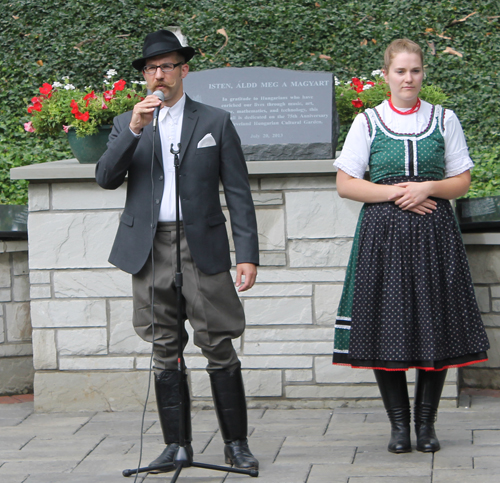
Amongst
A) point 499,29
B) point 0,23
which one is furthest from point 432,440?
point 0,23

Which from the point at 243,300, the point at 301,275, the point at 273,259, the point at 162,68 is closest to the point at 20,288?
the point at 243,300

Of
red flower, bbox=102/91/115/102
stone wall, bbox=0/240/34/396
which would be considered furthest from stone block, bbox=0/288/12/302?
red flower, bbox=102/91/115/102

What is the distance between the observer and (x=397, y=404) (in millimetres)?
3680

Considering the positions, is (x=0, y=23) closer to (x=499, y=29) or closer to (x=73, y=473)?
(x=499, y=29)

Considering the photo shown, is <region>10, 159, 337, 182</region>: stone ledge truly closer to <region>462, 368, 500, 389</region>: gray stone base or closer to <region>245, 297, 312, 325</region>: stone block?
<region>245, 297, 312, 325</region>: stone block

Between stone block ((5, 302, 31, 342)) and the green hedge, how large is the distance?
2724 mm

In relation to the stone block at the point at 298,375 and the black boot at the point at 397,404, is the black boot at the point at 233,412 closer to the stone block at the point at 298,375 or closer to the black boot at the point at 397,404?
the black boot at the point at 397,404

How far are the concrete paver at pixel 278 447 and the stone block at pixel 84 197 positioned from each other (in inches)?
46.5

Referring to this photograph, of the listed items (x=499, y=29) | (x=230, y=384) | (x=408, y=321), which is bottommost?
(x=230, y=384)

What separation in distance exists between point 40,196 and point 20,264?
0.57 m

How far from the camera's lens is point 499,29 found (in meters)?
7.90

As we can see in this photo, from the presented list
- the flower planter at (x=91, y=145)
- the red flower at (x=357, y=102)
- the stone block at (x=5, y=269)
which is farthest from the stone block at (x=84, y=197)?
the red flower at (x=357, y=102)

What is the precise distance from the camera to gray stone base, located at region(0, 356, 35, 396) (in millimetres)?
4996

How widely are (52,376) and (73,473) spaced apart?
115 centimetres
